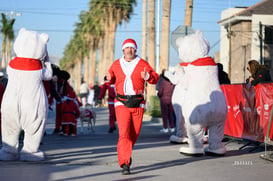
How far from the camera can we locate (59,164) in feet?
28.3

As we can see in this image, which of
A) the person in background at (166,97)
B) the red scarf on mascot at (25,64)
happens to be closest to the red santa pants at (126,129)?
the red scarf on mascot at (25,64)

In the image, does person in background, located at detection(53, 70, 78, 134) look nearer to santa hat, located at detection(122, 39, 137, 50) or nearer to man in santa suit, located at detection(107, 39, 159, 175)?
man in santa suit, located at detection(107, 39, 159, 175)

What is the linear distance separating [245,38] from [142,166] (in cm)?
4107

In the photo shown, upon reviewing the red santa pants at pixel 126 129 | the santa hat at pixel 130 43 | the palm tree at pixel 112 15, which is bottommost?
the red santa pants at pixel 126 129

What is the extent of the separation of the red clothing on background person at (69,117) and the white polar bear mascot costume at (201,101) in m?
5.83

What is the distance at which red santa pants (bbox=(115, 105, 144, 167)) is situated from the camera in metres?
7.61

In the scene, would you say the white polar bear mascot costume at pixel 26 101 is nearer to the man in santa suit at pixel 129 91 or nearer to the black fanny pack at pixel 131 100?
the man in santa suit at pixel 129 91

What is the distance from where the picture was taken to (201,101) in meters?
9.27

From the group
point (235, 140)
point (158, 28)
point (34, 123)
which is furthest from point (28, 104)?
point (158, 28)

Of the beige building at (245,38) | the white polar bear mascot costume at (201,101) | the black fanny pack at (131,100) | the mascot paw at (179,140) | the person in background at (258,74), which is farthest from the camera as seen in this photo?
the beige building at (245,38)

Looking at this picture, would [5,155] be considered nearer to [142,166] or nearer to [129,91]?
[142,166]

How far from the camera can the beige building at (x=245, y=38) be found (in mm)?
41531

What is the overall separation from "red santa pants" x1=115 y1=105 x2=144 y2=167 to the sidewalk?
30cm

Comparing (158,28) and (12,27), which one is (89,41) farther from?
(158,28)
